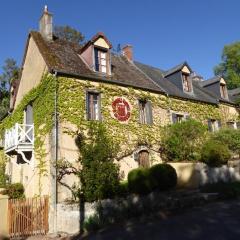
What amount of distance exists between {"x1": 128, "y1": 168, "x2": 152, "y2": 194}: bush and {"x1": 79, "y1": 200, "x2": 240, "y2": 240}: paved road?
6.01ft

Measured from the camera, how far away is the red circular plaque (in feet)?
60.5

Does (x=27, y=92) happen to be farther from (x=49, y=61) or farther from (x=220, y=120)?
(x=220, y=120)

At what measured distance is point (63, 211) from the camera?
47.5ft

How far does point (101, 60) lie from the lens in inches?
761

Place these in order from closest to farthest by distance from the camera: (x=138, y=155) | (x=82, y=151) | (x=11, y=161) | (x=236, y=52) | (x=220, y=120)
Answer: (x=82, y=151), (x=138, y=155), (x=11, y=161), (x=220, y=120), (x=236, y=52)

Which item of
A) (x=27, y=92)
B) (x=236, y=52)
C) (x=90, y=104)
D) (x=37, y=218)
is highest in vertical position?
(x=236, y=52)

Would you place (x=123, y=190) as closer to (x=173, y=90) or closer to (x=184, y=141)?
(x=184, y=141)

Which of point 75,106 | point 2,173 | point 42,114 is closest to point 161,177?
point 75,106

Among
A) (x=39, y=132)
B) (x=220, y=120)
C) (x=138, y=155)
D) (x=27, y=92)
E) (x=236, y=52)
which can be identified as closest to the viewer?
(x=39, y=132)

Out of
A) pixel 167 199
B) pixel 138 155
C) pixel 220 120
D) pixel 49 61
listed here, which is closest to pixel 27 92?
pixel 49 61

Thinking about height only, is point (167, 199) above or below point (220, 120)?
below

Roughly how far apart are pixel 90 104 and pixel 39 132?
10.4 ft

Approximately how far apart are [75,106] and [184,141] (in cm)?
699

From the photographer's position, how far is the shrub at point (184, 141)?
62.8 feet
